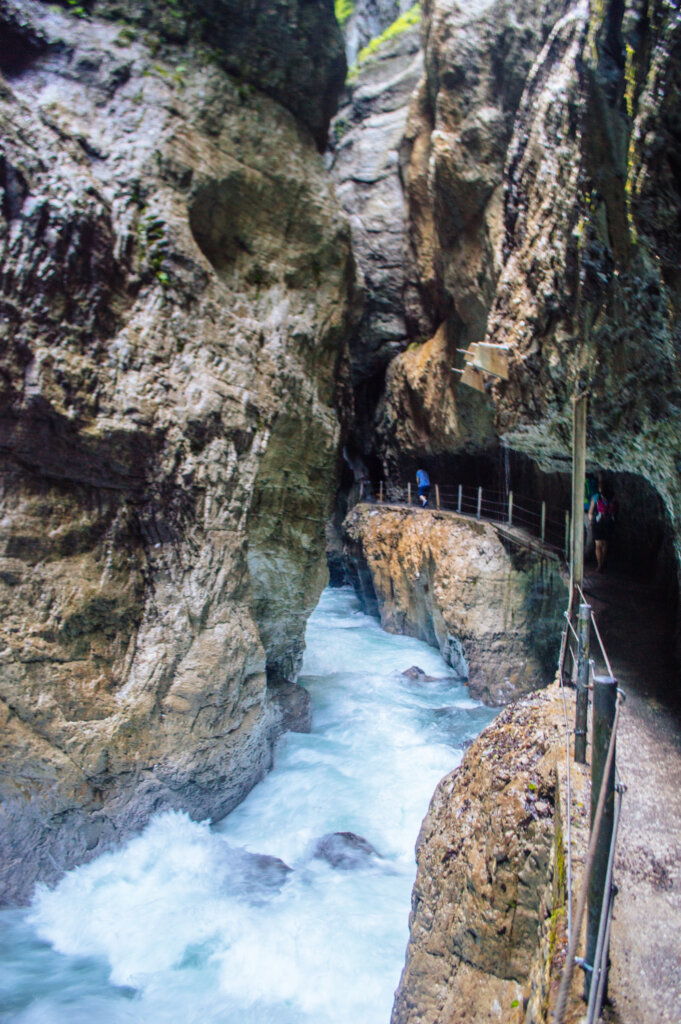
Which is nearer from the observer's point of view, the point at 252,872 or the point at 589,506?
the point at 252,872

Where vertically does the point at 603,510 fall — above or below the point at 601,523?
above

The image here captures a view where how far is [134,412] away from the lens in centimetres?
693

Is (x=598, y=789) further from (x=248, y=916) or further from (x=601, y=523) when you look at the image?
(x=601, y=523)

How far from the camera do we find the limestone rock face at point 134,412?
21.0ft

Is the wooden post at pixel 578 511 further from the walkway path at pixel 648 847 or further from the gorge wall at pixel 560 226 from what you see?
the walkway path at pixel 648 847

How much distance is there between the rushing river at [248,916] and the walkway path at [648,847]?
3637 millimetres

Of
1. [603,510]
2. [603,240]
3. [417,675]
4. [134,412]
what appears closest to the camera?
[603,240]

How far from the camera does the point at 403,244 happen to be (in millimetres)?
18938

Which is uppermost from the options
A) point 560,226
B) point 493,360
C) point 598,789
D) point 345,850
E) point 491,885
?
point 560,226

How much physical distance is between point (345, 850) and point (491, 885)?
4.55m

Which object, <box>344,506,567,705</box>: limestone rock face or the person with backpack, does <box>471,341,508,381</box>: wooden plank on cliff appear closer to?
the person with backpack

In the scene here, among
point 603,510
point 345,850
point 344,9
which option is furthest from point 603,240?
point 344,9

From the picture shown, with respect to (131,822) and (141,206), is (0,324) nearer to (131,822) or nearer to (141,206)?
(141,206)

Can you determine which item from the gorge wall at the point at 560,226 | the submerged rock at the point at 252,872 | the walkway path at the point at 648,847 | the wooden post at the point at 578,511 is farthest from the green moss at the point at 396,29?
the submerged rock at the point at 252,872
